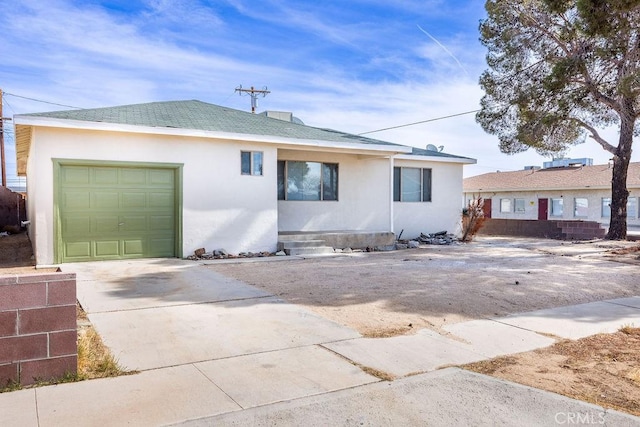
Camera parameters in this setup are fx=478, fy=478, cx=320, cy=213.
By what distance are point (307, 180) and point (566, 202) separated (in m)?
23.4

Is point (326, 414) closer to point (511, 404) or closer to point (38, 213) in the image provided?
point (511, 404)

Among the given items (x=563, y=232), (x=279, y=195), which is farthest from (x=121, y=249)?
(x=563, y=232)

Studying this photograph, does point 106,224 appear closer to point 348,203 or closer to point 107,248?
point 107,248

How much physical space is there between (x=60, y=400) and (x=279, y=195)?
11.4 m

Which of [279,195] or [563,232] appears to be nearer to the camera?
[279,195]

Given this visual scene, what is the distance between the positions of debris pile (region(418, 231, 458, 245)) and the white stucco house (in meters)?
1.62

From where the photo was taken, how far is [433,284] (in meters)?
8.38

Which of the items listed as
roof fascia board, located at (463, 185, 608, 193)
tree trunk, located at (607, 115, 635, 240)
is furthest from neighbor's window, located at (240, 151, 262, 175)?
roof fascia board, located at (463, 185, 608, 193)

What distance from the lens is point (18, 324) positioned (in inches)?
146

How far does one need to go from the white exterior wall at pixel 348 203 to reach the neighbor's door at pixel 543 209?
20825 mm

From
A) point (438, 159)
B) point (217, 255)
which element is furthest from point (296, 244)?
point (438, 159)

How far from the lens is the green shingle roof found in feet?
36.6

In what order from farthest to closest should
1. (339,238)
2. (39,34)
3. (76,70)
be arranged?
(76,70) → (39,34) → (339,238)

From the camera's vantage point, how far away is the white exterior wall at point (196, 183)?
33.7 feet
